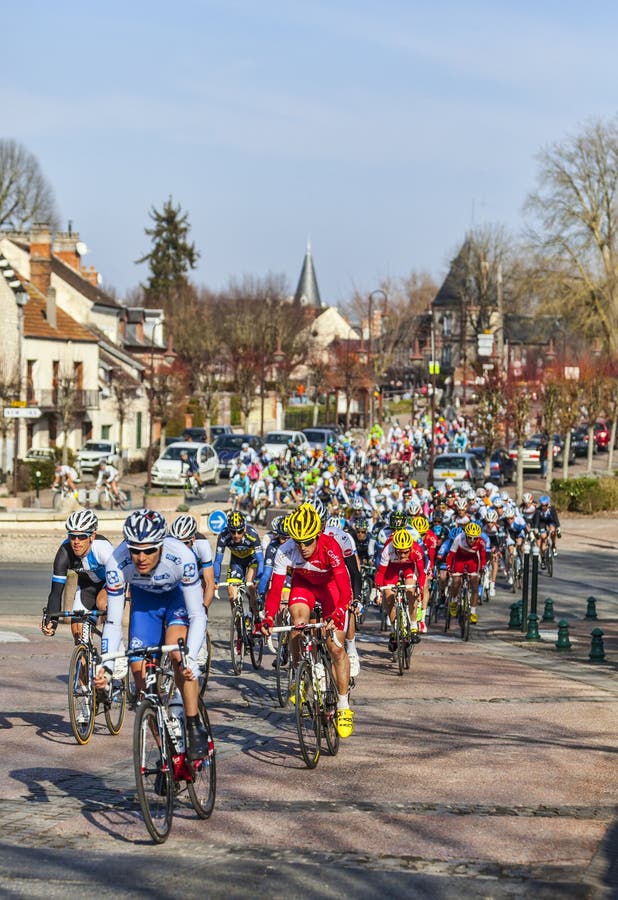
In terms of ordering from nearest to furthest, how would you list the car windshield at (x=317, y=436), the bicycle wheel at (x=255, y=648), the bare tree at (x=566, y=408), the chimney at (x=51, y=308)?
the bicycle wheel at (x=255, y=648) → the bare tree at (x=566, y=408) → the chimney at (x=51, y=308) → the car windshield at (x=317, y=436)

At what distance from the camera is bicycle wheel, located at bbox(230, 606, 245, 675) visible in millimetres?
16375

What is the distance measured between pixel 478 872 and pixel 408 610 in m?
8.72

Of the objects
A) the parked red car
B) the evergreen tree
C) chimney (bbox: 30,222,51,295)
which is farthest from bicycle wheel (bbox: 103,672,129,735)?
the evergreen tree

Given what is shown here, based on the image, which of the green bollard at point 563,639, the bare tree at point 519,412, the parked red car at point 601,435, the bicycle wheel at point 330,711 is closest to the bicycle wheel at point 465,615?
the green bollard at point 563,639

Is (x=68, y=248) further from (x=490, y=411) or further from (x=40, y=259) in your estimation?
(x=490, y=411)

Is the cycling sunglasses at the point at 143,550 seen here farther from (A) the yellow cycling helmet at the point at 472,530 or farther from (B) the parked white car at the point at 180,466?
(B) the parked white car at the point at 180,466

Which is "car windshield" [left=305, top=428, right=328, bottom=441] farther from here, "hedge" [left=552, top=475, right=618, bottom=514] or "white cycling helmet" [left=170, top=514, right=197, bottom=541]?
"white cycling helmet" [left=170, top=514, right=197, bottom=541]

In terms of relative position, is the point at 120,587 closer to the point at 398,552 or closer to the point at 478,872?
the point at 478,872

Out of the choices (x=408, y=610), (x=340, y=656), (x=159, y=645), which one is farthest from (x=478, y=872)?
(x=408, y=610)

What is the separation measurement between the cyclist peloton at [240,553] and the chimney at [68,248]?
6200cm

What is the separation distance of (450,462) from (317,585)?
40.6 meters

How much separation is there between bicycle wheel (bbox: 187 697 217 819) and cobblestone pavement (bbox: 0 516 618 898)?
0.36ft

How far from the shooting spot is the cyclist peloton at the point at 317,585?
1148 centimetres

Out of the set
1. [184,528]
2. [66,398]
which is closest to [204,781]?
[184,528]
